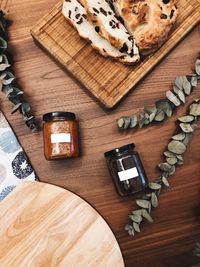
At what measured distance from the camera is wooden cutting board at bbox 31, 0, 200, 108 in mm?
1166

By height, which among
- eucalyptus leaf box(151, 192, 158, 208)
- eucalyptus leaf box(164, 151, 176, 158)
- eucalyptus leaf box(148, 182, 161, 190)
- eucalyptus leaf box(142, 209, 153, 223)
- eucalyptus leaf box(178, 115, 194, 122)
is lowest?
eucalyptus leaf box(142, 209, 153, 223)

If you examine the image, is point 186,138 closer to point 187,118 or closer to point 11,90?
point 187,118

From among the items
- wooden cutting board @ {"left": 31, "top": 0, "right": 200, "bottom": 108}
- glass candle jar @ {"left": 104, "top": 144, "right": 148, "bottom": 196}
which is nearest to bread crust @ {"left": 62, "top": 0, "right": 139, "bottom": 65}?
wooden cutting board @ {"left": 31, "top": 0, "right": 200, "bottom": 108}

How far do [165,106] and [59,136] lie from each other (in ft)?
1.00

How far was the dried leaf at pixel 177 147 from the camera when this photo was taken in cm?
117

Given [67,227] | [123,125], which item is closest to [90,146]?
[123,125]

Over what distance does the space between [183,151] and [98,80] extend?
302 mm

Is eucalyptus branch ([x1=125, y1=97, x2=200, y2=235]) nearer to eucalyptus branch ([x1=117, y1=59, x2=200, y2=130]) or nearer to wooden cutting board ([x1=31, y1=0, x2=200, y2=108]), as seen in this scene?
eucalyptus branch ([x1=117, y1=59, x2=200, y2=130])

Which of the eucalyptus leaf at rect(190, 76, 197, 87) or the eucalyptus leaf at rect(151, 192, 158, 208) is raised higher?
the eucalyptus leaf at rect(190, 76, 197, 87)

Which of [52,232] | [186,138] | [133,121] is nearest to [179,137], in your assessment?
[186,138]

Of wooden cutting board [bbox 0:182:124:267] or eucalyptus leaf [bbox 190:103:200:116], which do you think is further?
eucalyptus leaf [bbox 190:103:200:116]

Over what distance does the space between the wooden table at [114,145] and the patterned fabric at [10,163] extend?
22 mm

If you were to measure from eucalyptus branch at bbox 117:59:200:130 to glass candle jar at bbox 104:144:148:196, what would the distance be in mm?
82

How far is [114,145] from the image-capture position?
120 centimetres
